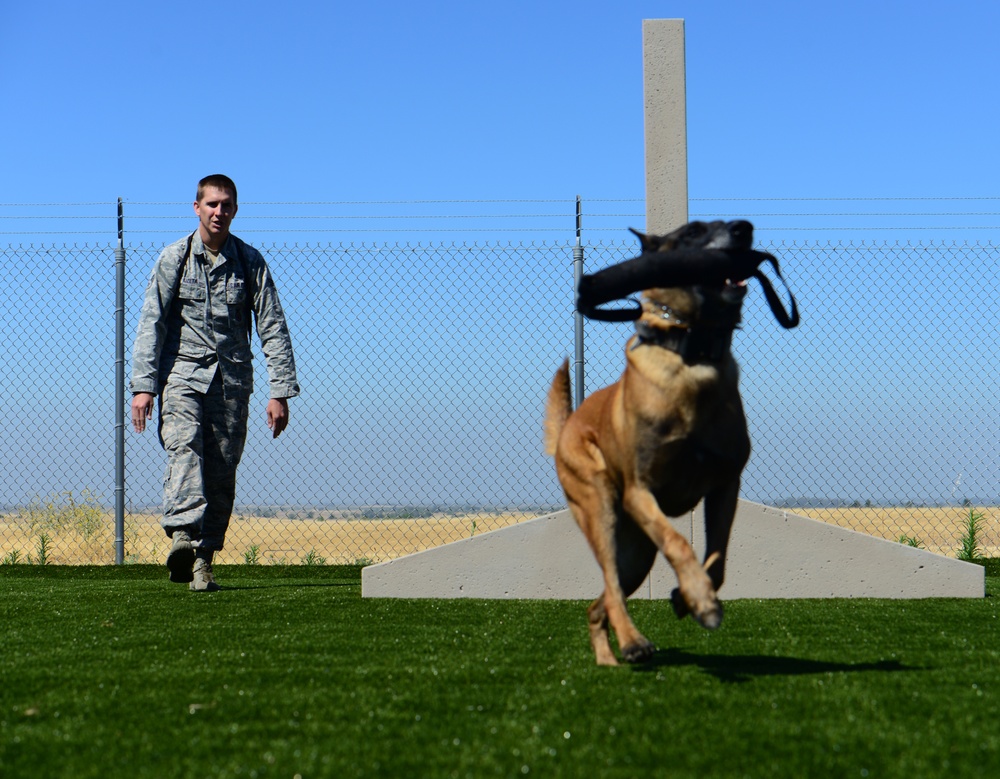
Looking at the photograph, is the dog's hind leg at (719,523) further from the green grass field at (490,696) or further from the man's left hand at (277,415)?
the man's left hand at (277,415)

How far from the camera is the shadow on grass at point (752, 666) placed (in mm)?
3186

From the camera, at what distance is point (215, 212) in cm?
620

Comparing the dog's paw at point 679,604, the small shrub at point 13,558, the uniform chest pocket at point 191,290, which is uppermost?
the uniform chest pocket at point 191,290

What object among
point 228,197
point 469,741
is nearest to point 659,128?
point 228,197

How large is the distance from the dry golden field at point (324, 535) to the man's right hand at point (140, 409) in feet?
8.05

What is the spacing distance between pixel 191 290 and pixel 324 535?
3051 mm

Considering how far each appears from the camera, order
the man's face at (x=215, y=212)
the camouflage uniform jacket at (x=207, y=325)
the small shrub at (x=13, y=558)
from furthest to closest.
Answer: the small shrub at (x=13, y=558), the man's face at (x=215, y=212), the camouflage uniform jacket at (x=207, y=325)

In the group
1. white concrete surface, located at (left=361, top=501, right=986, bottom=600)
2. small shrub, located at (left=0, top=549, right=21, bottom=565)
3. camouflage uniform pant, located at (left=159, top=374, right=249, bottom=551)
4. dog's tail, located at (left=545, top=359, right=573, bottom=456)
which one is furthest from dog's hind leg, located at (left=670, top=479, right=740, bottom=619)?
small shrub, located at (left=0, top=549, right=21, bottom=565)

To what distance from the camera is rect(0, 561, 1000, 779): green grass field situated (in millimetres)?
2213

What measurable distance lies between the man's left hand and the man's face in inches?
39.5

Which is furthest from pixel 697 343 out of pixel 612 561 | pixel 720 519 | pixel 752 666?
pixel 752 666

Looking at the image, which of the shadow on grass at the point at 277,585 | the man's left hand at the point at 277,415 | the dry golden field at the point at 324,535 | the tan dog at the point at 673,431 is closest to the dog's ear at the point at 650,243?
the tan dog at the point at 673,431

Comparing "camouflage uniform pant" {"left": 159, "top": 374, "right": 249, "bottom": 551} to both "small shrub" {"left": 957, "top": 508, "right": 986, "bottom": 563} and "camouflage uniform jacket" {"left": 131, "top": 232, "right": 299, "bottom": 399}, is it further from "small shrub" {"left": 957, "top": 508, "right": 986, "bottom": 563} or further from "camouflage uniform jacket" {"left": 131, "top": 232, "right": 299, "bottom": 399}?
"small shrub" {"left": 957, "top": 508, "right": 986, "bottom": 563}

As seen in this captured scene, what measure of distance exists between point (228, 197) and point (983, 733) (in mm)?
4973
